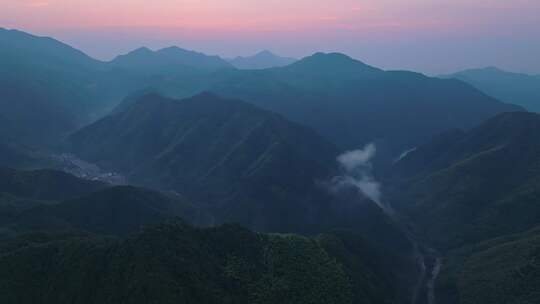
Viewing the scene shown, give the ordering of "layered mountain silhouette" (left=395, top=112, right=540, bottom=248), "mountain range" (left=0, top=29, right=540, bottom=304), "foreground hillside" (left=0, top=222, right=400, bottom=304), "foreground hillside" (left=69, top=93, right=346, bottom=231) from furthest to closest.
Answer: "foreground hillside" (left=69, top=93, right=346, bottom=231)
"layered mountain silhouette" (left=395, top=112, right=540, bottom=248)
"mountain range" (left=0, top=29, right=540, bottom=304)
"foreground hillside" (left=0, top=222, right=400, bottom=304)

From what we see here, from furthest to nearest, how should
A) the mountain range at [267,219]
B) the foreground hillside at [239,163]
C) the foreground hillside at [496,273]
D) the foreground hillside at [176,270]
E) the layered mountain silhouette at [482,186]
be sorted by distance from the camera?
1. the foreground hillside at [239,163]
2. the layered mountain silhouette at [482,186]
3. the foreground hillside at [496,273]
4. the mountain range at [267,219]
5. the foreground hillside at [176,270]

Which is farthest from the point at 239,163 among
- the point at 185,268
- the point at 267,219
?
the point at 185,268

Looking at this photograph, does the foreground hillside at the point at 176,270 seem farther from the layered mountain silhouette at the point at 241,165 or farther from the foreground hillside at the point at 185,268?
the layered mountain silhouette at the point at 241,165

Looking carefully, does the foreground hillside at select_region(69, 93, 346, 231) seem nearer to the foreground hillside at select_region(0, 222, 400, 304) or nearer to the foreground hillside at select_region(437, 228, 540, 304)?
the foreground hillside at select_region(437, 228, 540, 304)

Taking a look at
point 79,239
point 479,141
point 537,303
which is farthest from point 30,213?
point 479,141

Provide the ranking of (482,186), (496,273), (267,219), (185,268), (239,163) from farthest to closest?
1. (239,163)
2. (482,186)
3. (267,219)
4. (496,273)
5. (185,268)

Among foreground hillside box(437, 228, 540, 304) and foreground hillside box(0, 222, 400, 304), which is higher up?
foreground hillside box(0, 222, 400, 304)

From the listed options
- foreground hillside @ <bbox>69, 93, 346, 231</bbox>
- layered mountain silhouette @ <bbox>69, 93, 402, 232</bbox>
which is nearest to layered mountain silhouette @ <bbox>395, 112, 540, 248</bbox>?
layered mountain silhouette @ <bbox>69, 93, 402, 232</bbox>

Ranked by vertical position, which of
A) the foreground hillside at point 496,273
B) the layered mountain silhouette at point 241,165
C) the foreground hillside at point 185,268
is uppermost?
the foreground hillside at point 185,268

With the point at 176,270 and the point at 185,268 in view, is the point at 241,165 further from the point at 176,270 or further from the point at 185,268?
the point at 176,270

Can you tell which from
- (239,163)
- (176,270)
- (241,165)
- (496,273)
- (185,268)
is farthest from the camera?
(239,163)

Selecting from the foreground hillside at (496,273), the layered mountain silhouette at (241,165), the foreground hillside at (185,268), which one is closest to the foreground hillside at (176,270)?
the foreground hillside at (185,268)
